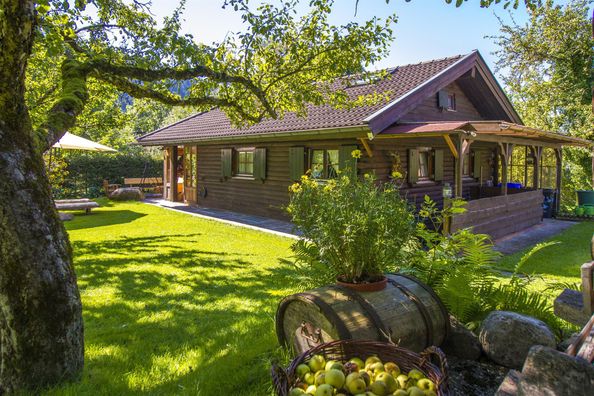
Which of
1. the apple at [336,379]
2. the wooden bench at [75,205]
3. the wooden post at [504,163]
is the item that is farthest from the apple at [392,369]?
the wooden bench at [75,205]

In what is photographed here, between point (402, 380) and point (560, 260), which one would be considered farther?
point (560, 260)

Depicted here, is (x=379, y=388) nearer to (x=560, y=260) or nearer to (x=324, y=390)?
(x=324, y=390)

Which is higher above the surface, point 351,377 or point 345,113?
point 345,113

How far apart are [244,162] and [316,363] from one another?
39.9 feet

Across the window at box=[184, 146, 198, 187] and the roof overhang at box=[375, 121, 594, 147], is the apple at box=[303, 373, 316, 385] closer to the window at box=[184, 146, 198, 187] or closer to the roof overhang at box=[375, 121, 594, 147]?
the roof overhang at box=[375, 121, 594, 147]

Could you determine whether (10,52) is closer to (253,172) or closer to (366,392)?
(366,392)

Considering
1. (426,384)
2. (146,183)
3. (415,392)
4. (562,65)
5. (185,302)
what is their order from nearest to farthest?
(415,392)
(426,384)
(185,302)
(562,65)
(146,183)

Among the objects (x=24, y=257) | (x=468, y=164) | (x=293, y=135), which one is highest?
(x=293, y=135)

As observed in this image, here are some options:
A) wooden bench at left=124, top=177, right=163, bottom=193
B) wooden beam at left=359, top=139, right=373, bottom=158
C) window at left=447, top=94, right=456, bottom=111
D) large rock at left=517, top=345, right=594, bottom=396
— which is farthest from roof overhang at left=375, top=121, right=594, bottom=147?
wooden bench at left=124, top=177, right=163, bottom=193

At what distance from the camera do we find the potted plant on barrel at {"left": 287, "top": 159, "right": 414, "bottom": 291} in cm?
295

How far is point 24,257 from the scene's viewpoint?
2449 mm

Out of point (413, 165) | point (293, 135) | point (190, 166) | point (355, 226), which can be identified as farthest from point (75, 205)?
point (355, 226)

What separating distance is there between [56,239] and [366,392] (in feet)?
7.22

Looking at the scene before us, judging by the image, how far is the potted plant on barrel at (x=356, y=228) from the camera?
295 cm
